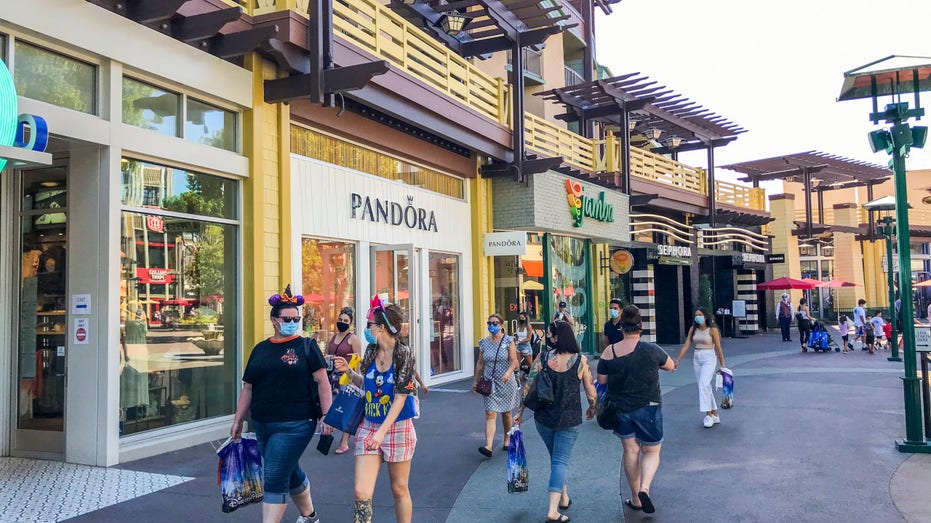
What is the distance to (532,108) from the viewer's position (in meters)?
25.6

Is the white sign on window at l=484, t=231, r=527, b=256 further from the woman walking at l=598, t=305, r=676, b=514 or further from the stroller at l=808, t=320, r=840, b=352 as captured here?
the stroller at l=808, t=320, r=840, b=352

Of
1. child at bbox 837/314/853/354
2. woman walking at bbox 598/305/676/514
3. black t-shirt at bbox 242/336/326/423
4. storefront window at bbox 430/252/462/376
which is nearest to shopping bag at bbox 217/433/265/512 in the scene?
black t-shirt at bbox 242/336/326/423

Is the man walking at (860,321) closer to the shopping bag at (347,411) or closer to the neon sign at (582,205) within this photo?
the neon sign at (582,205)

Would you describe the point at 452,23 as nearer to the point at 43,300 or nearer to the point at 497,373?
the point at 497,373

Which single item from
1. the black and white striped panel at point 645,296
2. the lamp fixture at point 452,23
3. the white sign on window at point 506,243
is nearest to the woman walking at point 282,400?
the white sign on window at point 506,243

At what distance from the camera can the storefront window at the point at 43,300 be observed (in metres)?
8.04

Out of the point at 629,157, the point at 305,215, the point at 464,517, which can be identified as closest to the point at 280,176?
the point at 305,215

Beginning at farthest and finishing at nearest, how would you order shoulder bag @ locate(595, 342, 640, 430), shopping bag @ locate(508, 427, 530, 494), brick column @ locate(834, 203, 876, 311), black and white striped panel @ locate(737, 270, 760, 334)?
brick column @ locate(834, 203, 876, 311)
black and white striped panel @ locate(737, 270, 760, 334)
shoulder bag @ locate(595, 342, 640, 430)
shopping bag @ locate(508, 427, 530, 494)

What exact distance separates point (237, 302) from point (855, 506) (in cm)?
726

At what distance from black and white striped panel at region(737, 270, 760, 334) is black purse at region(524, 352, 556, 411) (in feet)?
85.8

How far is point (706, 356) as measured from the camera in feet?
33.0

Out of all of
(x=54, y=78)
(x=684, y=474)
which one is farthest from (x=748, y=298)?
(x=54, y=78)

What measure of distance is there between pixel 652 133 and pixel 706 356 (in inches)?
633

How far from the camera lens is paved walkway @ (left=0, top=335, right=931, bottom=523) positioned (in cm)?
609
